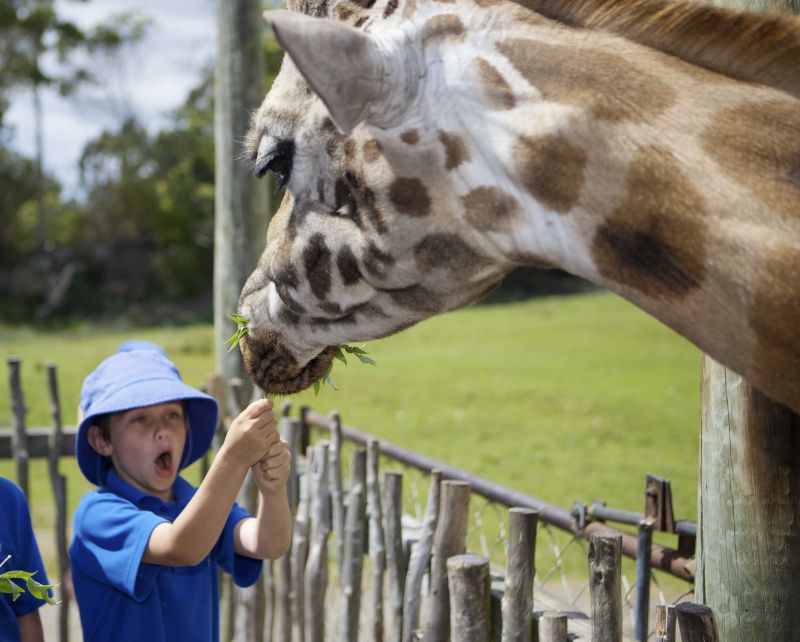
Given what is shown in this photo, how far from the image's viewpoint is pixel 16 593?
92.3 inches

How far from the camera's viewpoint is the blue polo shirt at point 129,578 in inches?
118

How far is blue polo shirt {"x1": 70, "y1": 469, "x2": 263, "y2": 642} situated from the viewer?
301 cm

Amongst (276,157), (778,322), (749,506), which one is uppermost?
(276,157)

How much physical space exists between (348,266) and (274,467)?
41.8 inches

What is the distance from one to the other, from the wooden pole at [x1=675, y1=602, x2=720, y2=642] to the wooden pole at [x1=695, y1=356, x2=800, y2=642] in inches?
13.9

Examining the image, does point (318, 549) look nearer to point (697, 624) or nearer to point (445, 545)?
point (445, 545)

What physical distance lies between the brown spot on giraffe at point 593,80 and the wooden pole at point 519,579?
147 centimetres

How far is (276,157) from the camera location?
2172mm

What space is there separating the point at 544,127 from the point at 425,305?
1.66 ft

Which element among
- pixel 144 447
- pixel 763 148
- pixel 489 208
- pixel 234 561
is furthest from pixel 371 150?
pixel 234 561

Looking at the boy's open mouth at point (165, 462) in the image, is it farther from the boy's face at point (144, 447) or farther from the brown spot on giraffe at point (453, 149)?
the brown spot on giraffe at point (453, 149)

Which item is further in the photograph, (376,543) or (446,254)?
(376,543)

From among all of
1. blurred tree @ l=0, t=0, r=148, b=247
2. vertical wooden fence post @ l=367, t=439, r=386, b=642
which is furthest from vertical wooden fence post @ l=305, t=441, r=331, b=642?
blurred tree @ l=0, t=0, r=148, b=247

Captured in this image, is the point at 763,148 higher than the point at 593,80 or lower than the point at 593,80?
lower
